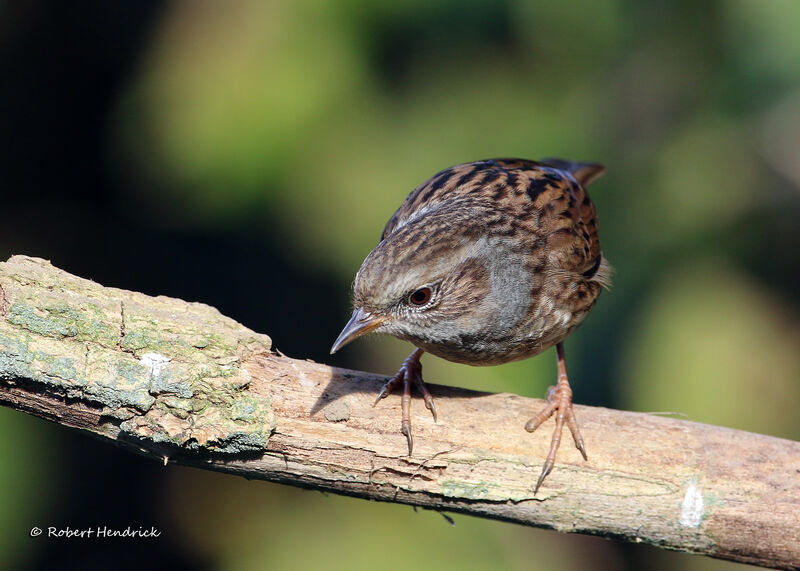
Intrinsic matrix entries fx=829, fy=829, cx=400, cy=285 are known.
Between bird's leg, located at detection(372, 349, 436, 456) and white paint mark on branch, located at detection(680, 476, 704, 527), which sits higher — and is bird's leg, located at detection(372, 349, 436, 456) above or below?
above

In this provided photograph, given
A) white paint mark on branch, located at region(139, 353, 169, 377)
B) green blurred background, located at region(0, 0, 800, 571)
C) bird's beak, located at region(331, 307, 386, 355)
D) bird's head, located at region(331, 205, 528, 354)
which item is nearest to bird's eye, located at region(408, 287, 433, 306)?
bird's head, located at region(331, 205, 528, 354)

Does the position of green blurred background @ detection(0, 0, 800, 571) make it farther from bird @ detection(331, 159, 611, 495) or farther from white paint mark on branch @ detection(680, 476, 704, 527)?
white paint mark on branch @ detection(680, 476, 704, 527)

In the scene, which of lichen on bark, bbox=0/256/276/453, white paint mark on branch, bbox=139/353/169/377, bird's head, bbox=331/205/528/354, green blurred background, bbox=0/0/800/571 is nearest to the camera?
lichen on bark, bbox=0/256/276/453

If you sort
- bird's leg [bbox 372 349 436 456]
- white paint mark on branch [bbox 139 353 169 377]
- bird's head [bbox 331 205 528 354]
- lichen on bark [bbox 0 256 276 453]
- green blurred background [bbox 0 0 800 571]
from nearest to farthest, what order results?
1. lichen on bark [bbox 0 256 276 453]
2. white paint mark on branch [bbox 139 353 169 377]
3. bird's leg [bbox 372 349 436 456]
4. bird's head [bbox 331 205 528 354]
5. green blurred background [bbox 0 0 800 571]

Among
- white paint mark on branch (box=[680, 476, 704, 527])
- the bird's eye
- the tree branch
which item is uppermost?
the bird's eye

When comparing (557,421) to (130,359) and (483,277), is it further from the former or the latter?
(130,359)

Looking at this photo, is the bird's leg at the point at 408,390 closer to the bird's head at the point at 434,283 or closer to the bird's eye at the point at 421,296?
the bird's head at the point at 434,283

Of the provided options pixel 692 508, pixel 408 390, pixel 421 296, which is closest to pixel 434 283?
pixel 421 296

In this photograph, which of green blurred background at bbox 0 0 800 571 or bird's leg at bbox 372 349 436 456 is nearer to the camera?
bird's leg at bbox 372 349 436 456
